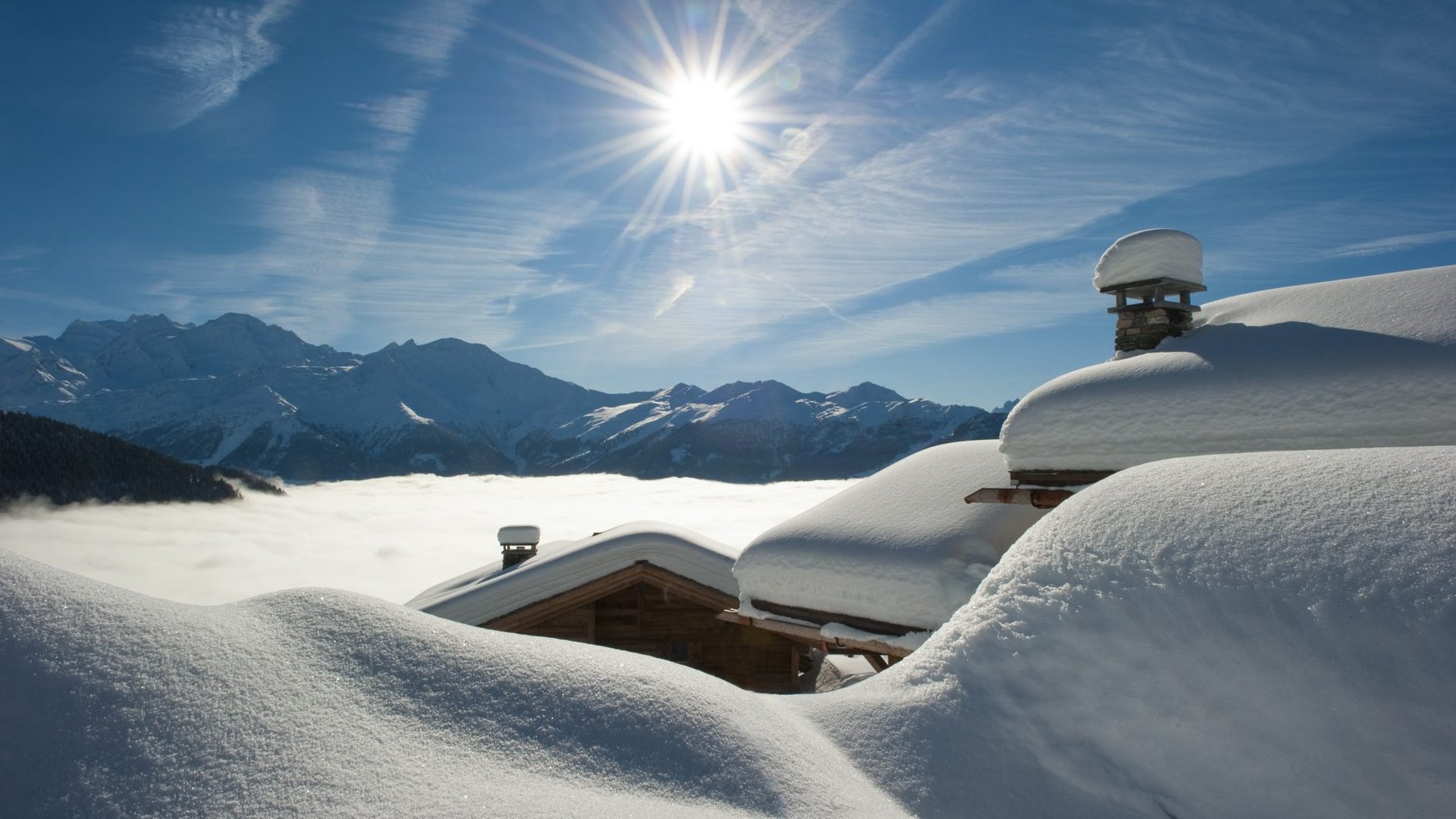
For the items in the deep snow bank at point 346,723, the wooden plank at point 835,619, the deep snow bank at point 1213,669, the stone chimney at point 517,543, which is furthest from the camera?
the stone chimney at point 517,543

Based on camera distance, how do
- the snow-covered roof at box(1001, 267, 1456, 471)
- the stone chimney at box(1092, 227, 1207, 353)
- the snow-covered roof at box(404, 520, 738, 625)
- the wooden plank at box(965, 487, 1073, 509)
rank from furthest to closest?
the snow-covered roof at box(404, 520, 738, 625), the stone chimney at box(1092, 227, 1207, 353), the wooden plank at box(965, 487, 1073, 509), the snow-covered roof at box(1001, 267, 1456, 471)

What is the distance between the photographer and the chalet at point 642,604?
12336 millimetres

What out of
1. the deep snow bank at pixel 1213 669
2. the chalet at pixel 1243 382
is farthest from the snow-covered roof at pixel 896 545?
the deep snow bank at pixel 1213 669

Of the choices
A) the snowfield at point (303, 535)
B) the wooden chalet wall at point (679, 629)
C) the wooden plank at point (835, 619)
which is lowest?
the snowfield at point (303, 535)

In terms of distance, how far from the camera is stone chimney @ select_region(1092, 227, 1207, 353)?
32.5 feet

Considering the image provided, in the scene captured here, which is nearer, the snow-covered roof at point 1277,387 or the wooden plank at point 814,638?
the snow-covered roof at point 1277,387

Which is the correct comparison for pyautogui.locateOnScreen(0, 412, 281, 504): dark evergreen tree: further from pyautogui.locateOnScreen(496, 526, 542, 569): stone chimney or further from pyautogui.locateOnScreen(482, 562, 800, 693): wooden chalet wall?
pyautogui.locateOnScreen(482, 562, 800, 693): wooden chalet wall

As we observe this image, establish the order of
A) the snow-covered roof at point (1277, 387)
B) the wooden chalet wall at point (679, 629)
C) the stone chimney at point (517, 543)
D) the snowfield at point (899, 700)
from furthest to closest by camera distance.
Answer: the stone chimney at point (517, 543)
the wooden chalet wall at point (679, 629)
the snow-covered roof at point (1277, 387)
the snowfield at point (899, 700)

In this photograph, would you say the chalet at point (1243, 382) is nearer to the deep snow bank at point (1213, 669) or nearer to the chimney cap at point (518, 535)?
the deep snow bank at point (1213, 669)

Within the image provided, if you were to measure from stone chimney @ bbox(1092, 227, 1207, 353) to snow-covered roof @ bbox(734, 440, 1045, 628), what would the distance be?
8.23 feet

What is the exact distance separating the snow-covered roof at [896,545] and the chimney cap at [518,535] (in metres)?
7.85

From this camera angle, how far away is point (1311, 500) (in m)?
2.93

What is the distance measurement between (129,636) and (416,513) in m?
210

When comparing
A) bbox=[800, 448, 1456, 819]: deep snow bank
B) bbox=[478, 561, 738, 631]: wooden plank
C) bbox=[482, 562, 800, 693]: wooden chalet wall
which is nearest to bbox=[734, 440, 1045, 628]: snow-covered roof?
bbox=[478, 561, 738, 631]: wooden plank
